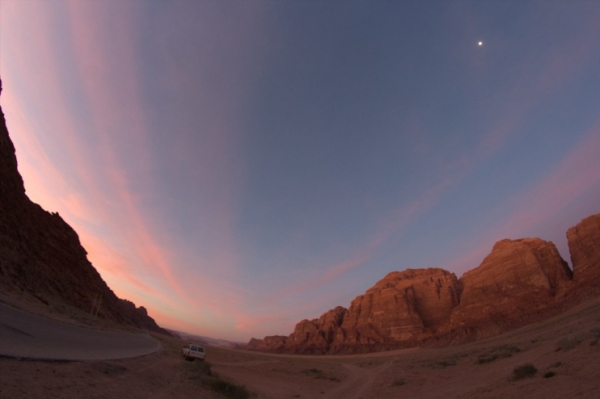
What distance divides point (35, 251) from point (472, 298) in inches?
3918

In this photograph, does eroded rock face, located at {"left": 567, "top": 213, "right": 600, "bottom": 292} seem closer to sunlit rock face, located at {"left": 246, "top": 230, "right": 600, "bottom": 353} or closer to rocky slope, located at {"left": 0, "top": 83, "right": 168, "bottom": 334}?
sunlit rock face, located at {"left": 246, "top": 230, "right": 600, "bottom": 353}

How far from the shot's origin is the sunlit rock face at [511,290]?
68.8 m

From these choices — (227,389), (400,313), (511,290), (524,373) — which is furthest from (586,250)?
(227,389)

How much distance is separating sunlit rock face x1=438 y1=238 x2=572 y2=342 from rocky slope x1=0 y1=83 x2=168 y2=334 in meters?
84.1

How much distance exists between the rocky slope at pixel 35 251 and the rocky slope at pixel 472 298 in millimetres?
83813

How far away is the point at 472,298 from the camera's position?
8444 centimetres

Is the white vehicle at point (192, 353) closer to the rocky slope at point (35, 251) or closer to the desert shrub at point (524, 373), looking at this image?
the rocky slope at point (35, 251)

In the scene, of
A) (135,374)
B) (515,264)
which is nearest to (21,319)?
(135,374)

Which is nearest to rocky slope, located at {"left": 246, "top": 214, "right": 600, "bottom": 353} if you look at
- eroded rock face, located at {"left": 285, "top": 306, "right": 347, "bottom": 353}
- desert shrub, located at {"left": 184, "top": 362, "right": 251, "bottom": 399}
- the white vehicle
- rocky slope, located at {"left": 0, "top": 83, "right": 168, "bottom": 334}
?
eroded rock face, located at {"left": 285, "top": 306, "right": 347, "bottom": 353}

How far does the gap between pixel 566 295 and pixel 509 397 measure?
75751 millimetres

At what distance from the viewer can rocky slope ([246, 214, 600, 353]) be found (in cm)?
6650

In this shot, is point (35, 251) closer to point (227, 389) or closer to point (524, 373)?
point (227, 389)

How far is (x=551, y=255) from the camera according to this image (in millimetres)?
75750

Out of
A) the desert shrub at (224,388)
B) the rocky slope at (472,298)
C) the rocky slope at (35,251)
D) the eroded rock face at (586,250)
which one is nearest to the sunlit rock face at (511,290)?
the rocky slope at (472,298)
